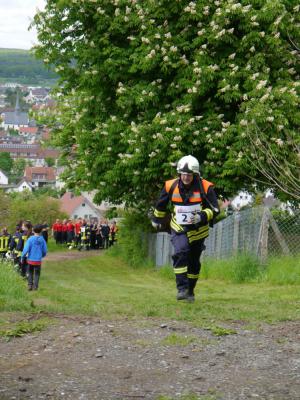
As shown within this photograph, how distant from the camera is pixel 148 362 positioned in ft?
23.2

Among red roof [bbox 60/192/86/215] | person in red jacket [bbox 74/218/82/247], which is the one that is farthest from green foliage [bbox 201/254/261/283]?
red roof [bbox 60/192/86/215]

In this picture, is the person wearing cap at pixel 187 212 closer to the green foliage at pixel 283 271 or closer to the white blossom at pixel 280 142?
the green foliage at pixel 283 271

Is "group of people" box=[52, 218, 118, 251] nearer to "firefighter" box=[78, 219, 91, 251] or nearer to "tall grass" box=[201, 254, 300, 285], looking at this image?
"firefighter" box=[78, 219, 91, 251]

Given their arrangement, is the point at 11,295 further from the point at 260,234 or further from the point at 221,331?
the point at 260,234

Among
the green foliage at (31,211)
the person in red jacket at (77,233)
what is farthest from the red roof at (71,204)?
the person in red jacket at (77,233)

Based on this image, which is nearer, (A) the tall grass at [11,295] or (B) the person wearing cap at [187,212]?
(A) the tall grass at [11,295]

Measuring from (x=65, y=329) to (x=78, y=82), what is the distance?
20054mm

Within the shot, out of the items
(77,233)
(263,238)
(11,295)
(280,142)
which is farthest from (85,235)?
(11,295)

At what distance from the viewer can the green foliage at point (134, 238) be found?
32000 millimetres

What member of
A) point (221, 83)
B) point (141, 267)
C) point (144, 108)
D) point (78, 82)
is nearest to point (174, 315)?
point (221, 83)

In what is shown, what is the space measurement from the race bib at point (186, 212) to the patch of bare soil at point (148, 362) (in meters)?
2.67

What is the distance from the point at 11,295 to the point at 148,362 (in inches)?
243

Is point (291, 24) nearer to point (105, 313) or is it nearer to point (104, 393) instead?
point (105, 313)

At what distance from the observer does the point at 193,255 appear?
11766 millimetres
